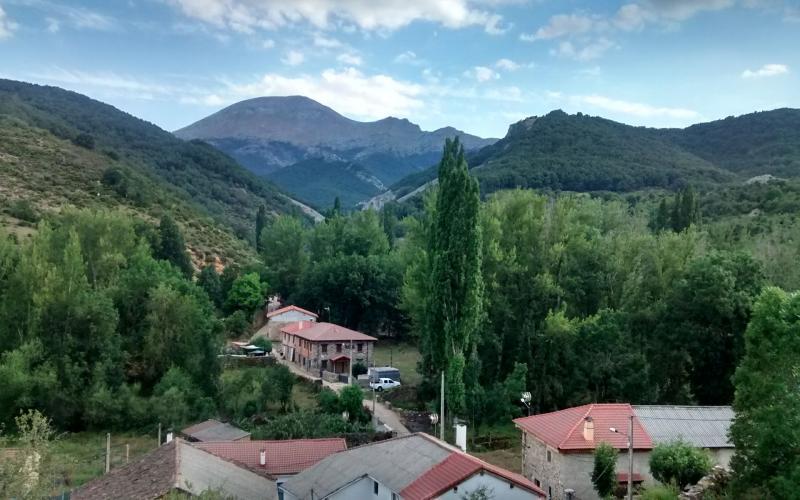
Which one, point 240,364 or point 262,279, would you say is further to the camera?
point 262,279

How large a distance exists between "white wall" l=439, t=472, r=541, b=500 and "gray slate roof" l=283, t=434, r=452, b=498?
1310 millimetres

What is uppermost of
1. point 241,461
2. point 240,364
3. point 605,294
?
point 605,294

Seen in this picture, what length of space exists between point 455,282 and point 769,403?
18.0m

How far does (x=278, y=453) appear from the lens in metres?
23.2

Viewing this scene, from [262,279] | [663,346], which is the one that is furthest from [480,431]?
[262,279]

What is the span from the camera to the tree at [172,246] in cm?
6231

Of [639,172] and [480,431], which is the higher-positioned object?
[639,172]

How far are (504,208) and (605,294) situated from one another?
707 cm

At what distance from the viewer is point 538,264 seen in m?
37.8

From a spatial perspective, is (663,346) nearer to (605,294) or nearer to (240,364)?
(605,294)

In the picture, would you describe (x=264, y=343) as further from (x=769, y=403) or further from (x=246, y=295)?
(x=769, y=403)

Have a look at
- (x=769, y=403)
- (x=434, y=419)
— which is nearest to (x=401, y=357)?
(x=434, y=419)

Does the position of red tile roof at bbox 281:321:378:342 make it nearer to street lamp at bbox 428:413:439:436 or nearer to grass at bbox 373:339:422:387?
grass at bbox 373:339:422:387

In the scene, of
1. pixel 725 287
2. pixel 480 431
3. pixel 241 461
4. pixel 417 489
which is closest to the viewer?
pixel 417 489
